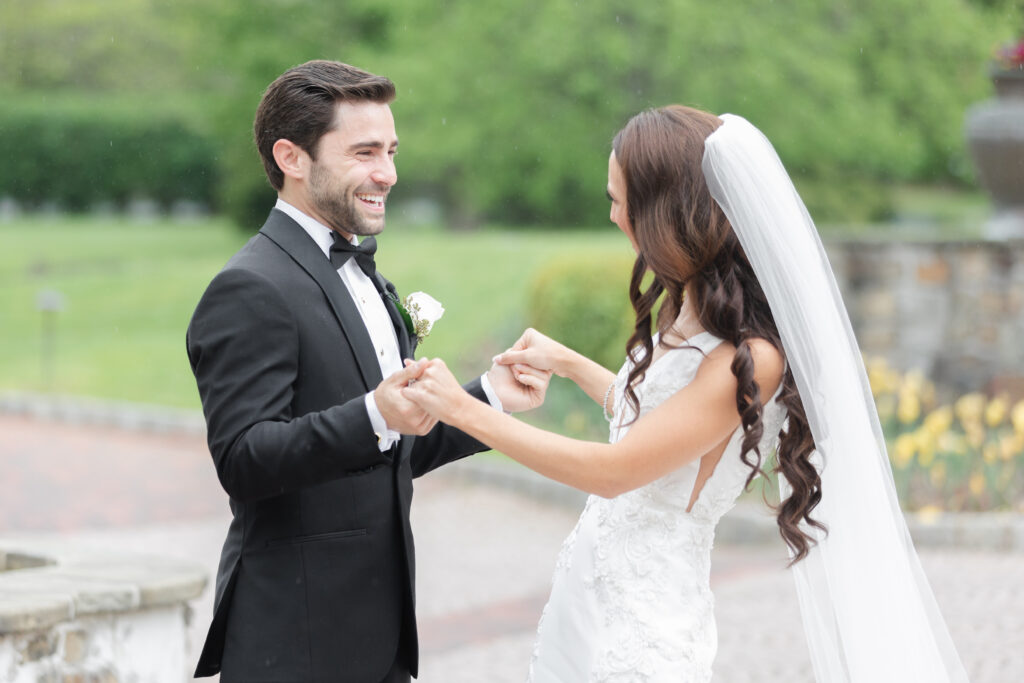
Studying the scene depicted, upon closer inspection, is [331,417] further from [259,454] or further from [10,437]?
[10,437]

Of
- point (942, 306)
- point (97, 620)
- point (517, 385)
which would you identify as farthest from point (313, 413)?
point (942, 306)

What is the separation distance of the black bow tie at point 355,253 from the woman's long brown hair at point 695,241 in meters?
0.63

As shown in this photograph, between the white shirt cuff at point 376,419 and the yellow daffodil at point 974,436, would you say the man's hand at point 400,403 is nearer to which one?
the white shirt cuff at point 376,419

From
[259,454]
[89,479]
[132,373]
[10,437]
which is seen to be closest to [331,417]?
[259,454]

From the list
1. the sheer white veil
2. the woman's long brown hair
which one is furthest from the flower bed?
the woman's long brown hair

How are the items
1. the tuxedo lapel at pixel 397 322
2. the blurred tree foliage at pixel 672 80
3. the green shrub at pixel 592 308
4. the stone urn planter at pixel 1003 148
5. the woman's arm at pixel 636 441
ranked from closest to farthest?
the woman's arm at pixel 636 441 → the tuxedo lapel at pixel 397 322 → the stone urn planter at pixel 1003 148 → the green shrub at pixel 592 308 → the blurred tree foliage at pixel 672 80

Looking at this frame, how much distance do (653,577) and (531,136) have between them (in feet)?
60.1

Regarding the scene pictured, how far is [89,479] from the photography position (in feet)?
34.8

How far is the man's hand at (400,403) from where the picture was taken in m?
2.55

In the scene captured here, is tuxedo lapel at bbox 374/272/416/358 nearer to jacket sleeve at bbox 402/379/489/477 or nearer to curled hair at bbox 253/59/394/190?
jacket sleeve at bbox 402/379/489/477

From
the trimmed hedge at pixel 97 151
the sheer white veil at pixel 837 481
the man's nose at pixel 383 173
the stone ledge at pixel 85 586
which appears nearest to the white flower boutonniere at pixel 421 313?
the man's nose at pixel 383 173

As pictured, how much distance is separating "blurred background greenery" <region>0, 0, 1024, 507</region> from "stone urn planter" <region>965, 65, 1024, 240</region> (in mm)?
509

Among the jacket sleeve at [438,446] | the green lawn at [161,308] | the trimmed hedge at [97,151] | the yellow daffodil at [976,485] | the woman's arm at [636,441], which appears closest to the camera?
the woman's arm at [636,441]

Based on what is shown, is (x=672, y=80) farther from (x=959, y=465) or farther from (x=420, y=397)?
(x=420, y=397)
